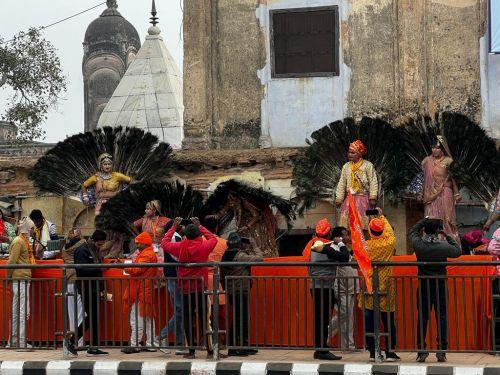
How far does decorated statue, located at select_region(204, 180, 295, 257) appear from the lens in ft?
77.4

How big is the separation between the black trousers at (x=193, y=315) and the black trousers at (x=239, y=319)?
367mm

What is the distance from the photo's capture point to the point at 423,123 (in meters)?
23.6

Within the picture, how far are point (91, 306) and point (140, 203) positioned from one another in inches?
201

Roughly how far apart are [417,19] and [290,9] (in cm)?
223

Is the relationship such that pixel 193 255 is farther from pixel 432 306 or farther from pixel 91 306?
pixel 432 306

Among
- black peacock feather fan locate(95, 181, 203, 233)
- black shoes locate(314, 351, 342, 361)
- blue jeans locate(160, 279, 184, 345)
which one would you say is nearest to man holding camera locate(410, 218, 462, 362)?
black shoes locate(314, 351, 342, 361)

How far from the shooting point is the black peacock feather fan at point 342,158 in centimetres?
2345

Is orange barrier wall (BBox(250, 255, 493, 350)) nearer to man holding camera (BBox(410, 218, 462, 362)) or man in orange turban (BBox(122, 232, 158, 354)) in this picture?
man holding camera (BBox(410, 218, 462, 362))

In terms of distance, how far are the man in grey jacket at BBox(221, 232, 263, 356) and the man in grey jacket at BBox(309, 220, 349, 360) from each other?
86 centimetres

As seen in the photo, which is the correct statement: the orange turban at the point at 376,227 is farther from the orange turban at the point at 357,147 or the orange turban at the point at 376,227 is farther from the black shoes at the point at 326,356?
the orange turban at the point at 357,147

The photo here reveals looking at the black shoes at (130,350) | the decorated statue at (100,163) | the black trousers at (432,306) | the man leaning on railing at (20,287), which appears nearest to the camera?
the black trousers at (432,306)

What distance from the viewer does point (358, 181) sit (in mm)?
22922

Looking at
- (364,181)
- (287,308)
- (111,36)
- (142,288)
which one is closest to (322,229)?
(287,308)

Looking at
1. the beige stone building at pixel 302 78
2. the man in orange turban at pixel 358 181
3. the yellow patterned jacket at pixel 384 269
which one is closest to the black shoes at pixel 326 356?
the yellow patterned jacket at pixel 384 269
